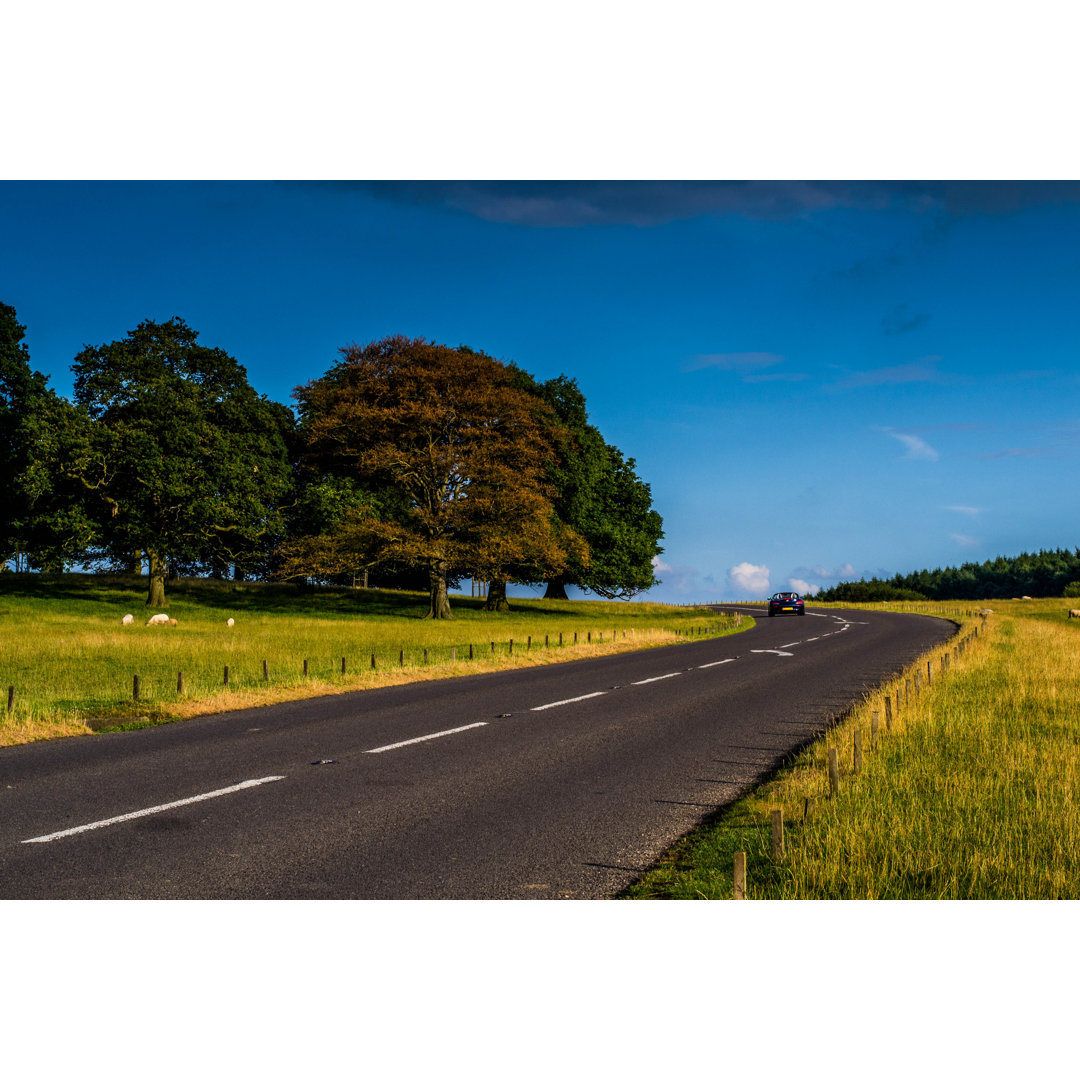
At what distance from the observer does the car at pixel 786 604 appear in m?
55.9

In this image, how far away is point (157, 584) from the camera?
4103cm

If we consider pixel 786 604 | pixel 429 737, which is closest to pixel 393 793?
pixel 429 737

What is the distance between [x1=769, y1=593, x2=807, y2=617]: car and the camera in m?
55.9

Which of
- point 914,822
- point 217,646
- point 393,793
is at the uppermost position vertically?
point 914,822

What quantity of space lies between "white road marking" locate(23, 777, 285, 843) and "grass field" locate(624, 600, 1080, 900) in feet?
13.7

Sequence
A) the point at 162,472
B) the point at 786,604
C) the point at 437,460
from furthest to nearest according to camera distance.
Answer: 1. the point at 786,604
2. the point at 437,460
3. the point at 162,472

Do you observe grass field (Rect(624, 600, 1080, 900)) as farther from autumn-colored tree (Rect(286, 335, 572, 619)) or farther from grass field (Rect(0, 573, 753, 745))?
autumn-colored tree (Rect(286, 335, 572, 619))

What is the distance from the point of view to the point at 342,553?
39938 mm

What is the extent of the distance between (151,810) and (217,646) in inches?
735

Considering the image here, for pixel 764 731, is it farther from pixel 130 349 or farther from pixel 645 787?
pixel 130 349

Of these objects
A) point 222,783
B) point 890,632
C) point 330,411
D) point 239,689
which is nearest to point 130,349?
point 330,411

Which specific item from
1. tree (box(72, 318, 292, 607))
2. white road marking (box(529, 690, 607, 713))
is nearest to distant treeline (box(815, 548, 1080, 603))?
tree (box(72, 318, 292, 607))

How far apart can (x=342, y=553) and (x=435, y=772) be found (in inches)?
1284

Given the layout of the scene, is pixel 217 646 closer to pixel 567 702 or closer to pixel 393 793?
pixel 567 702
